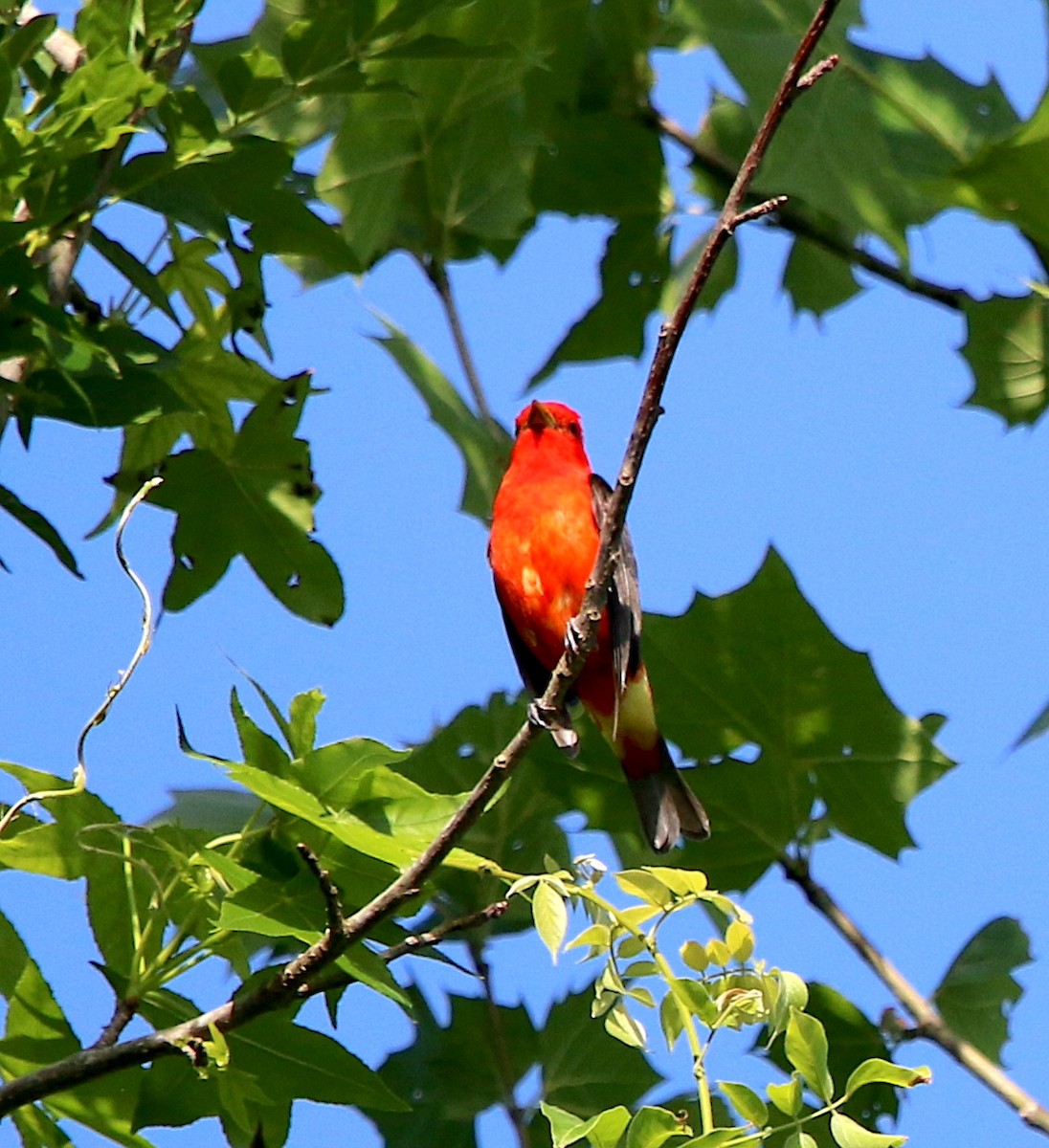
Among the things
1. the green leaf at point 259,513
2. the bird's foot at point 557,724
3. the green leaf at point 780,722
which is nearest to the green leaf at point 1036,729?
the green leaf at point 780,722

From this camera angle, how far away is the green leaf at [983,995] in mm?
3918

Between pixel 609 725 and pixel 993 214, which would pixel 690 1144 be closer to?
pixel 993 214

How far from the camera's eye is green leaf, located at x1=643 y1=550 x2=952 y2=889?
13.0ft

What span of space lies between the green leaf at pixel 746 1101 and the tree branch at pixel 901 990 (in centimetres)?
154

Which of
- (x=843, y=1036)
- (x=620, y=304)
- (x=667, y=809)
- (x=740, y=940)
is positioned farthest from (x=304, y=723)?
(x=620, y=304)

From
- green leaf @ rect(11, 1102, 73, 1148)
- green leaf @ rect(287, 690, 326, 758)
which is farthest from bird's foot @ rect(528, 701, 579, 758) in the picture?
green leaf @ rect(11, 1102, 73, 1148)

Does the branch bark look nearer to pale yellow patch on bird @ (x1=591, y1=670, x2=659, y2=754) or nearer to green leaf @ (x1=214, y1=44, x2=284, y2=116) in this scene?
green leaf @ (x1=214, y1=44, x2=284, y2=116)

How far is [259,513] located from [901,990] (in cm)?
180

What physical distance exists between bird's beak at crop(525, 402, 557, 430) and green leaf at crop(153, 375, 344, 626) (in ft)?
6.71

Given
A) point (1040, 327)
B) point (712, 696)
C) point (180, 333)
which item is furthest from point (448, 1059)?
point (1040, 327)

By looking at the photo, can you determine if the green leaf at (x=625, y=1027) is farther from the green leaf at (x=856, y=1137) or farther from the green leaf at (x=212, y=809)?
the green leaf at (x=212, y=809)

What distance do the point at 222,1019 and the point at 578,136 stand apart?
3438 millimetres

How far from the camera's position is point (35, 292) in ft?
9.66

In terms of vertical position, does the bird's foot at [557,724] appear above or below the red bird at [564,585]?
below
